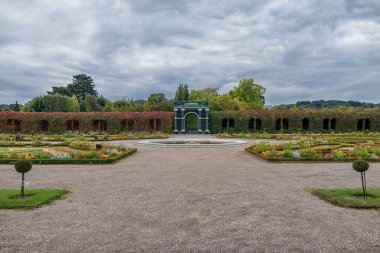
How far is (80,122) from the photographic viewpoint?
51656 mm

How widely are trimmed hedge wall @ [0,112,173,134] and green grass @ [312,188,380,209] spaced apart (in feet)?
142

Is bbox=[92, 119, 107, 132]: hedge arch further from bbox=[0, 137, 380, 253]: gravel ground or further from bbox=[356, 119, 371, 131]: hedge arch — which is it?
bbox=[356, 119, 371, 131]: hedge arch

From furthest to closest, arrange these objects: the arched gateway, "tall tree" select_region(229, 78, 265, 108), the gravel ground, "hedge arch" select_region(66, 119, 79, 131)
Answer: "tall tree" select_region(229, 78, 265, 108), "hedge arch" select_region(66, 119, 79, 131), the arched gateway, the gravel ground

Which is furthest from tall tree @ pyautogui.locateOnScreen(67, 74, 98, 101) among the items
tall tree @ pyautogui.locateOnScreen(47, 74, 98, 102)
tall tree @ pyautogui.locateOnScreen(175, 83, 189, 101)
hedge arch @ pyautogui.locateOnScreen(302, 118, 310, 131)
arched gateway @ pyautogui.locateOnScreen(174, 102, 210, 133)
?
hedge arch @ pyautogui.locateOnScreen(302, 118, 310, 131)

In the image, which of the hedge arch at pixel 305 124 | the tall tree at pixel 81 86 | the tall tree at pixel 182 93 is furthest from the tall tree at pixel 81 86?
the hedge arch at pixel 305 124

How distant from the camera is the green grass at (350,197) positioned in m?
8.31

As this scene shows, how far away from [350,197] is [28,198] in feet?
31.0

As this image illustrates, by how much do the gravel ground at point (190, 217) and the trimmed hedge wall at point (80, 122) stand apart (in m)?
39.5

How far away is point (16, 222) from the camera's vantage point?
7184mm

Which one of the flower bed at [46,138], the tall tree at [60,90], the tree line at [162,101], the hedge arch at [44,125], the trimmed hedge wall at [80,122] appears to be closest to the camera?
Answer: the flower bed at [46,138]

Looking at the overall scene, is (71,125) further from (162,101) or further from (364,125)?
(364,125)

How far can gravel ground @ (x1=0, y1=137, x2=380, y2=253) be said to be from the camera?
5.95 meters

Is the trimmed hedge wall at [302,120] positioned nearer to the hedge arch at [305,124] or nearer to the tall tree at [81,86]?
the hedge arch at [305,124]

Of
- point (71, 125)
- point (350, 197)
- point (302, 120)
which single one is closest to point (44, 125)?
point (71, 125)
